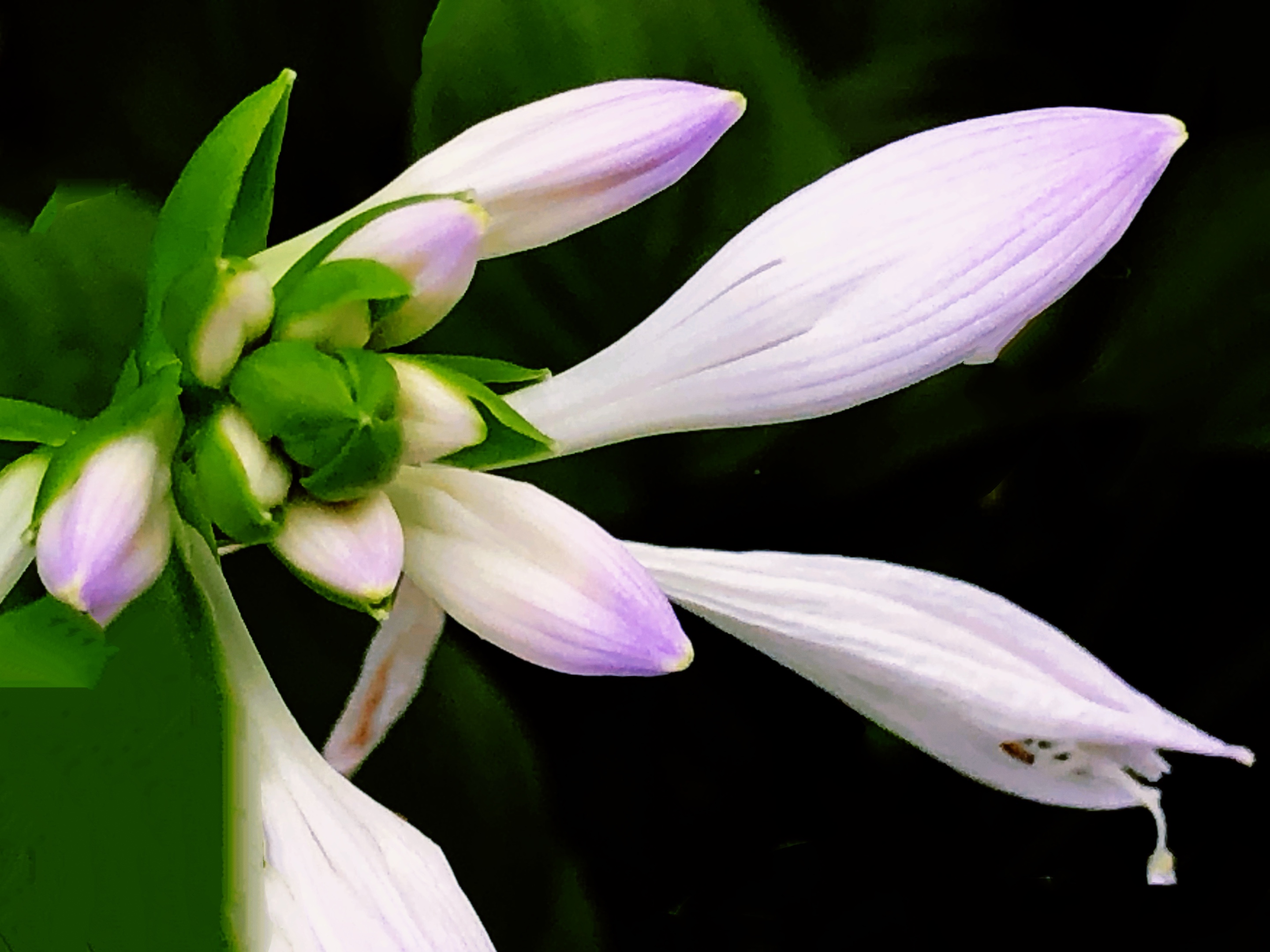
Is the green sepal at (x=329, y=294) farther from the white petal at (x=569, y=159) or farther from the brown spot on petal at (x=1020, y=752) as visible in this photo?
the brown spot on petal at (x=1020, y=752)

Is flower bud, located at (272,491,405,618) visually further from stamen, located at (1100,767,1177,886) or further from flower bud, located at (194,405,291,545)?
stamen, located at (1100,767,1177,886)

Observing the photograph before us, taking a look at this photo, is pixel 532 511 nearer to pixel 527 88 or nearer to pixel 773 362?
pixel 773 362

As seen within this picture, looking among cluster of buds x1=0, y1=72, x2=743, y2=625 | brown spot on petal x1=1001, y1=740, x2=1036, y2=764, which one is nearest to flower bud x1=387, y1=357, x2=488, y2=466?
cluster of buds x1=0, y1=72, x2=743, y2=625

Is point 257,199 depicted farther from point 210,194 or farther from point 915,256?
point 915,256

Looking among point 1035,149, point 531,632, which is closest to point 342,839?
point 531,632

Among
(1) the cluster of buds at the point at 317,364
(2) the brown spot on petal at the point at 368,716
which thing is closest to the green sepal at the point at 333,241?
(1) the cluster of buds at the point at 317,364

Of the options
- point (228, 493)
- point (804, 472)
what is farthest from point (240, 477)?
point (804, 472)
